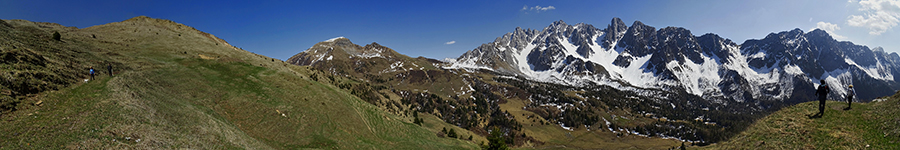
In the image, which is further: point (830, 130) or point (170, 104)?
point (170, 104)

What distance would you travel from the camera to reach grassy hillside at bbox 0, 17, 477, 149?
21.0 m

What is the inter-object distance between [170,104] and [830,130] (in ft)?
164

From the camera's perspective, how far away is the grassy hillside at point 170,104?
828 inches

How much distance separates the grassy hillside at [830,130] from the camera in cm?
1659

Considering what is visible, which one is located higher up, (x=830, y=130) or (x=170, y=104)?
(x=170, y=104)

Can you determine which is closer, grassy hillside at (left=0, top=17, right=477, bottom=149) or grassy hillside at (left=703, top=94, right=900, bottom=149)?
grassy hillside at (left=703, top=94, right=900, bottom=149)

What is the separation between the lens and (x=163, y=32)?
235 feet

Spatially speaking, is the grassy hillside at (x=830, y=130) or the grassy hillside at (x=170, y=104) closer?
the grassy hillside at (x=830, y=130)

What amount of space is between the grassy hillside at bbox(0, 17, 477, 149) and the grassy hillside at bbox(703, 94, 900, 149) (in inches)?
1336

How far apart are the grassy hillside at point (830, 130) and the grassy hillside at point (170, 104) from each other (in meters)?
33.9

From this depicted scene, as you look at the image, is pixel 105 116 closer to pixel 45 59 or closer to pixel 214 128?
pixel 214 128

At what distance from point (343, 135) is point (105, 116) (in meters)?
19.4

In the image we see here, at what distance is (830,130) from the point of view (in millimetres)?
17906

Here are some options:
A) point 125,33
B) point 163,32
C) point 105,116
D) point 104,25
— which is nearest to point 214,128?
point 105,116
